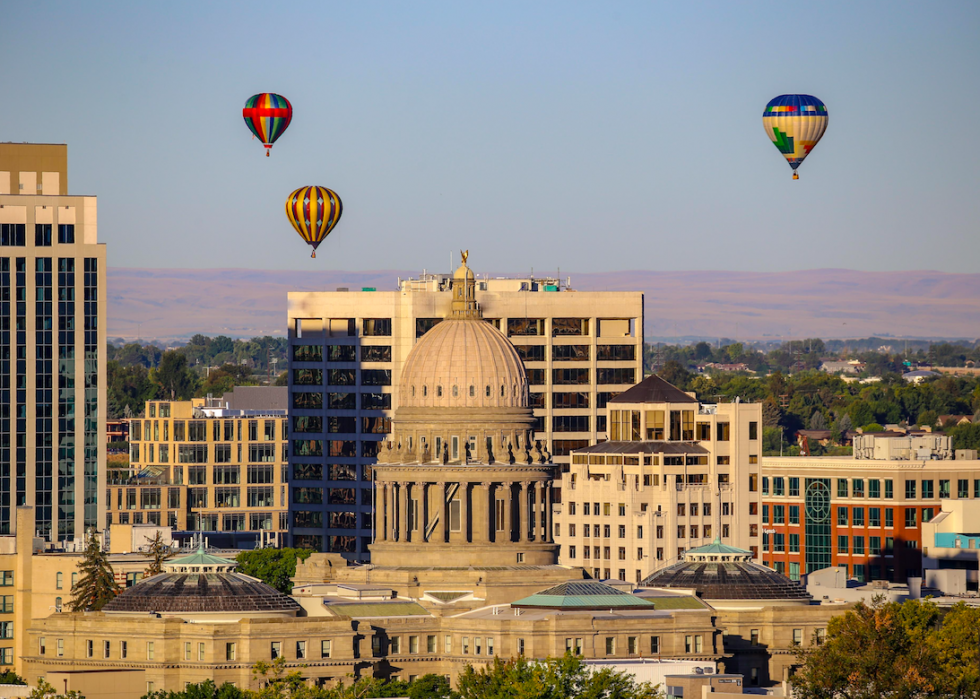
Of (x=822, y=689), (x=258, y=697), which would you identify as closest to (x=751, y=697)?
(x=822, y=689)

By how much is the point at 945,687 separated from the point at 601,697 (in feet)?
71.3

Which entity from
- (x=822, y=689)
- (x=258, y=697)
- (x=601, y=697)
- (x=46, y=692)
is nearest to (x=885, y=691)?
(x=822, y=689)

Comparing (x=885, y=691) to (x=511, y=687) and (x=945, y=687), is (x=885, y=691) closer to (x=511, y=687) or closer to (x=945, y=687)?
(x=945, y=687)

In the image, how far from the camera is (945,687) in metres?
195

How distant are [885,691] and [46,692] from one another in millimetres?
53259

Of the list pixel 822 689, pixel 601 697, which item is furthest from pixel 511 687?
pixel 822 689

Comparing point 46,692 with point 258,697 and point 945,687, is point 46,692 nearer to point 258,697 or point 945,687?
point 258,697

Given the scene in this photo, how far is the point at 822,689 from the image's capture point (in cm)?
19975

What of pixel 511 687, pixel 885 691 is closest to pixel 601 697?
pixel 511 687

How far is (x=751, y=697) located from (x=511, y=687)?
15.3 m

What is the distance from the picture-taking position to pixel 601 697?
645ft

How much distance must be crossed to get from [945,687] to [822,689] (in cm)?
853

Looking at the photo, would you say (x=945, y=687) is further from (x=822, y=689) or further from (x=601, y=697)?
(x=601, y=697)

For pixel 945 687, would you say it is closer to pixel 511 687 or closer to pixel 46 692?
pixel 511 687
